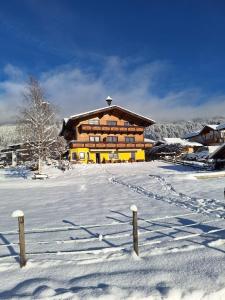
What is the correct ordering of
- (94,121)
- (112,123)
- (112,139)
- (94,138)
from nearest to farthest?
1. (94,138)
2. (94,121)
3. (112,139)
4. (112,123)

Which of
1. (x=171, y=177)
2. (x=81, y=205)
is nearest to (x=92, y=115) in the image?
(x=171, y=177)

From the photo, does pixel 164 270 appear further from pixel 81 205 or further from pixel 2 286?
pixel 81 205

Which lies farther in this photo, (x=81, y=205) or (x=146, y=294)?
(x=81, y=205)

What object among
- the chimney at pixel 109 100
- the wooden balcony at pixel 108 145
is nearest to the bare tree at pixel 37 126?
the wooden balcony at pixel 108 145

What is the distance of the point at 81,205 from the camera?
51.4ft

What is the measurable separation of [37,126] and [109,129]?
1810cm

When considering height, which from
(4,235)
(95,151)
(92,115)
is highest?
(92,115)

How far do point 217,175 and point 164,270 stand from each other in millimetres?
22330

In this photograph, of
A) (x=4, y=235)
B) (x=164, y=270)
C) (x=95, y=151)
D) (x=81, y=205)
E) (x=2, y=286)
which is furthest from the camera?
(x=95, y=151)

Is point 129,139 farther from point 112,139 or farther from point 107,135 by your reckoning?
point 107,135

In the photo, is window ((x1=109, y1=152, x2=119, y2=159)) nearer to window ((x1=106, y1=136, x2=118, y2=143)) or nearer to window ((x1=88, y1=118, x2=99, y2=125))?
window ((x1=106, y1=136, x2=118, y2=143))

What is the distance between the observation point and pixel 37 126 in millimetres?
32844

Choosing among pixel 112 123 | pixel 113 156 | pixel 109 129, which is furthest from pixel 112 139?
pixel 113 156

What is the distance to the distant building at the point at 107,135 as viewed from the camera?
47.4 m
